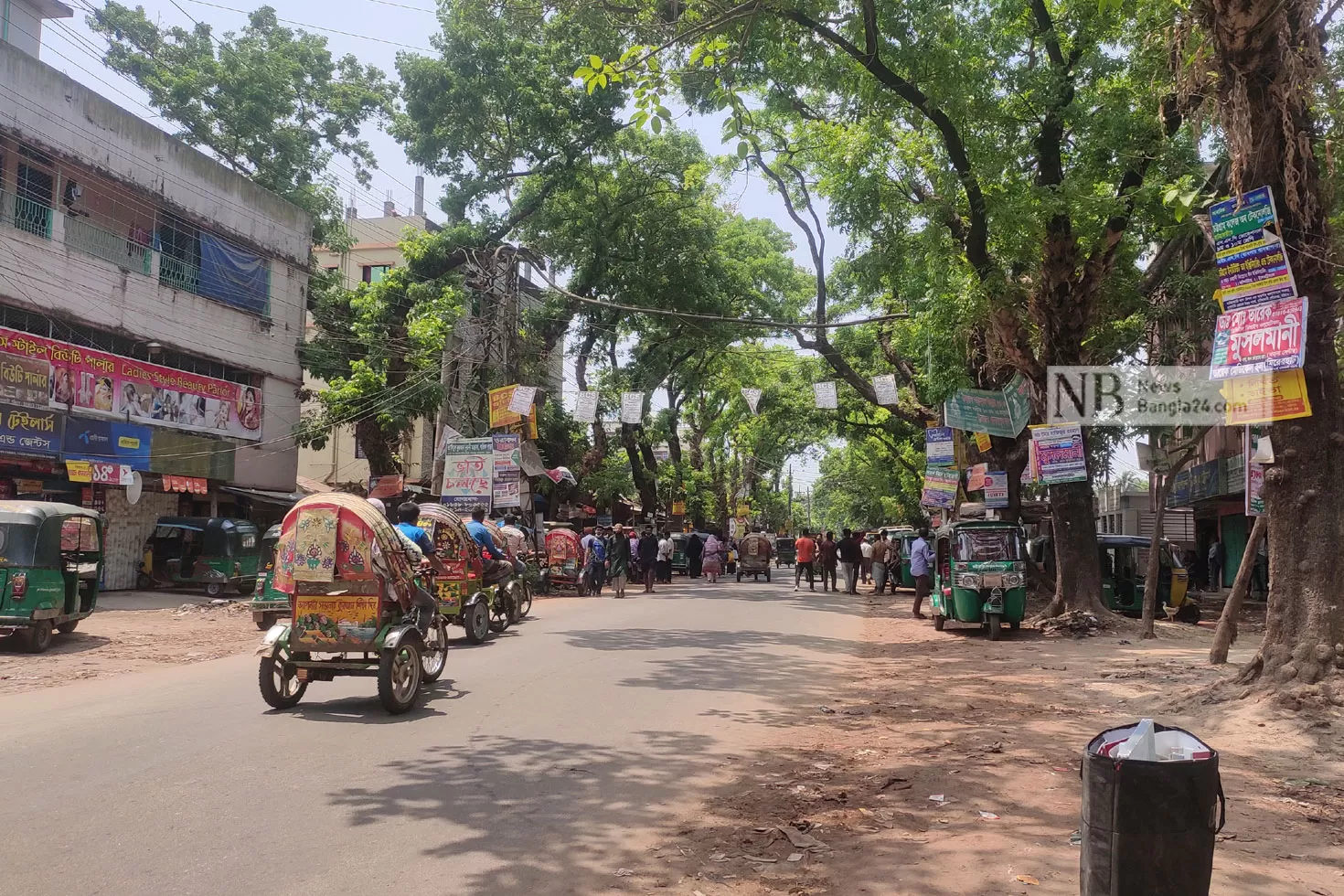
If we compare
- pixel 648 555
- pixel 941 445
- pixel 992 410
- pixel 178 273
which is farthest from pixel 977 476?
pixel 178 273

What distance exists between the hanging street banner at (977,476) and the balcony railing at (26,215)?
19.9m

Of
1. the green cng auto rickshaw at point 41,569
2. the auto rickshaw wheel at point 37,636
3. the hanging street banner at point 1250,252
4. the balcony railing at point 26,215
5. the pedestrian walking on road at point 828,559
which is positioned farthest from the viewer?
the pedestrian walking on road at point 828,559

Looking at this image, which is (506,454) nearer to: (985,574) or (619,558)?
(619,558)

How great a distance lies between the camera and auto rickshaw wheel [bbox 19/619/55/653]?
1242 cm

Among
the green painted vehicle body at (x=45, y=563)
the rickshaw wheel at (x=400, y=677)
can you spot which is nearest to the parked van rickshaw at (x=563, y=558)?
the green painted vehicle body at (x=45, y=563)

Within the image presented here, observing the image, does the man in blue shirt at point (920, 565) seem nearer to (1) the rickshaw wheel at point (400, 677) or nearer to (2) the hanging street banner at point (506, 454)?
(2) the hanging street banner at point (506, 454)

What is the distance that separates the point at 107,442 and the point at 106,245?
14.3 feet

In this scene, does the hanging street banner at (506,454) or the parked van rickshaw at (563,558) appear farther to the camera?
the parked van rickshaw at (563,558)

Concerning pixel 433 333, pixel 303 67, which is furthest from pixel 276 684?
pixel 303 67

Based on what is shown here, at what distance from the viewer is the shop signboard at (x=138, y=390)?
741 inches

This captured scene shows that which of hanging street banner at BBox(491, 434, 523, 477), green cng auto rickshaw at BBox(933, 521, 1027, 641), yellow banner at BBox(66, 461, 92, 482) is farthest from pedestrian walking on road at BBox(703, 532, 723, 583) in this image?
yellow banner at BBox(66, 461, 92, 482)

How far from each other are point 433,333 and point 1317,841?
81.1 ft

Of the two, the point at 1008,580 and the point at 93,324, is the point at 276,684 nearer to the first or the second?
the point at 1008,580

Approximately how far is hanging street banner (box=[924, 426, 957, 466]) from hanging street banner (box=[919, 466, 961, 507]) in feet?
1.55
